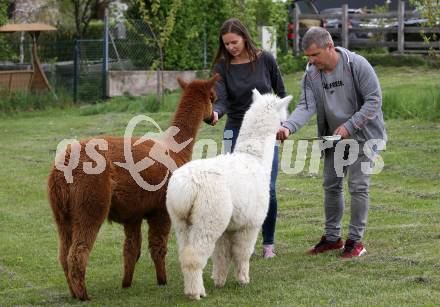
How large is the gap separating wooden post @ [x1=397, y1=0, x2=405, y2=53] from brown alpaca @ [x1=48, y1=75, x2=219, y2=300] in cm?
1796

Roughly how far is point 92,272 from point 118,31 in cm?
1711

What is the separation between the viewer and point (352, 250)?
24.2 ft

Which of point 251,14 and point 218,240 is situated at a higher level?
point 251,14

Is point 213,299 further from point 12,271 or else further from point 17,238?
point 17,238

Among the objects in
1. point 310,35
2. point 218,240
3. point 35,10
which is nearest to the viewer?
point 218,240

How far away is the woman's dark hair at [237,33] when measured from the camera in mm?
7309

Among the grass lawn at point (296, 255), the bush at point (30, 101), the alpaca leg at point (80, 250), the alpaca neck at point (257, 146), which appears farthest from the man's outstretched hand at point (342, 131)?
the bush at point (30, 101)

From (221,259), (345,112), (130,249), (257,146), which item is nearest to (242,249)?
(221,259)

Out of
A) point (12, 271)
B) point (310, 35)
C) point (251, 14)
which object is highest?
point (251, 14)

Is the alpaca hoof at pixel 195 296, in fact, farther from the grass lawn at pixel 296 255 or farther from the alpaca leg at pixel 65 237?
the alpaca leg at pixel 65 237

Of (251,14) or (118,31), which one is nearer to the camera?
(251,14)

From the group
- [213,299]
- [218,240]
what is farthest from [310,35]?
[213,299]

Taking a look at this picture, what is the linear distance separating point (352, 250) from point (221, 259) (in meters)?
1.37

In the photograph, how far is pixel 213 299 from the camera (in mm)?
6238
